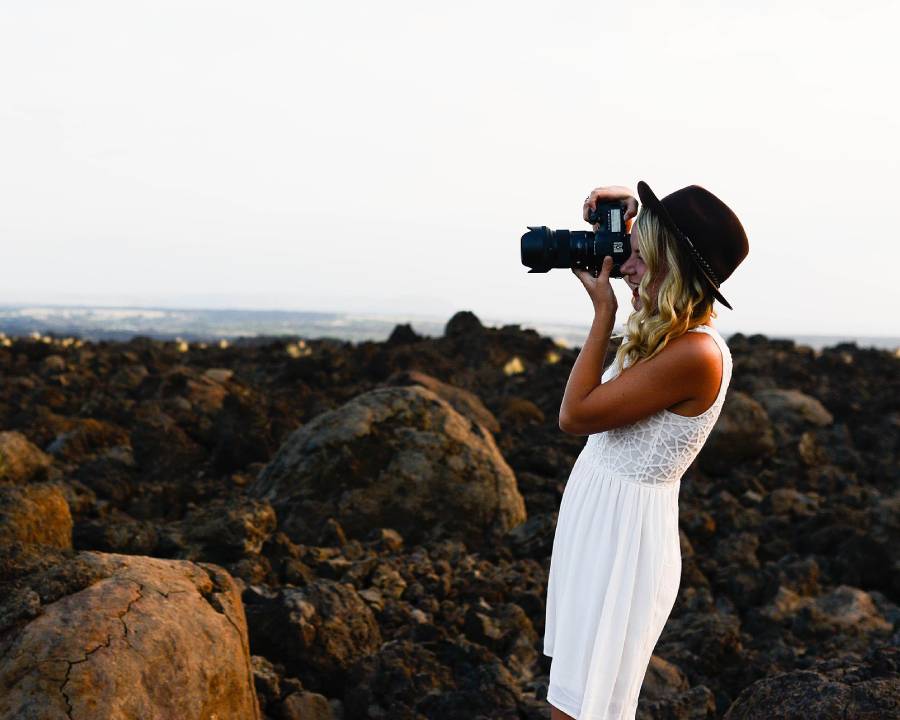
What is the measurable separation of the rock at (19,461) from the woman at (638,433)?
22.8ft

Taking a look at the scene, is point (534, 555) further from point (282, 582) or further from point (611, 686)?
point (611, 686)

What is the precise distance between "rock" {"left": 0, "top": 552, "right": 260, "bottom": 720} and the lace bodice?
168 cm

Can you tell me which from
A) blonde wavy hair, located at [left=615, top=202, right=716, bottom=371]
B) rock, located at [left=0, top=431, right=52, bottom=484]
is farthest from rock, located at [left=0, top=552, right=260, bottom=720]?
rock, located at [left=0, top=431, right=52, bottom=484]

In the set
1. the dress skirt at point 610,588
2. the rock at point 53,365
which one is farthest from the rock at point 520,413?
the dress skirt at point 610,588

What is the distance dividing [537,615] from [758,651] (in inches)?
52.7

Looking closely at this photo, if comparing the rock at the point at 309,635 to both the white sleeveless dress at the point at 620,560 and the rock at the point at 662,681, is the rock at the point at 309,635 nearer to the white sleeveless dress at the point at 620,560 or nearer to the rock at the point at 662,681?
the rock at the point at 662,681

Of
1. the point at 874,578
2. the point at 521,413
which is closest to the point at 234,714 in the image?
the point at 874,578

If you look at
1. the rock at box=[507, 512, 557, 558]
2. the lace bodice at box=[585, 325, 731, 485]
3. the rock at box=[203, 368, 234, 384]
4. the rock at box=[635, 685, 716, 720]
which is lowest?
the rock at box=[635, 685, 716, 720]

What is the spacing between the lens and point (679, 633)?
588 cm

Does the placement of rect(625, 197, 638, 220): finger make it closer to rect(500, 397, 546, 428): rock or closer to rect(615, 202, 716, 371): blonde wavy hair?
rect(615, 202, 716, 371): blonde wavy hair

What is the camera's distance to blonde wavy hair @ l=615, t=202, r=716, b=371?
2910 millimetres

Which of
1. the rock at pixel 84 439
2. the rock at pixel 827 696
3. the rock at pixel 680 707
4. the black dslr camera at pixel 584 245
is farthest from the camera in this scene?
the rock at pixel 84 439

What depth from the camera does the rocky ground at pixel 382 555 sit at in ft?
11.7

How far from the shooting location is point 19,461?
898cm
